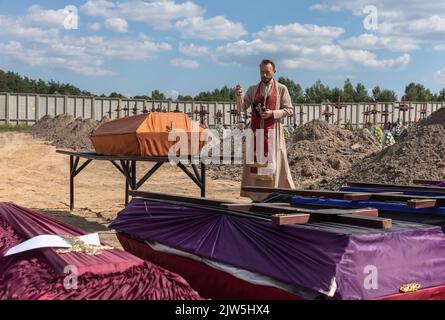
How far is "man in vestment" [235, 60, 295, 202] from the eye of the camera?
18.9 ft

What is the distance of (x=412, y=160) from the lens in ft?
33.9

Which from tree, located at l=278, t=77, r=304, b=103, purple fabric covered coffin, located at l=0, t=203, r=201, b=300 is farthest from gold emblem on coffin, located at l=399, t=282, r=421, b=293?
tree, located at l=278, t=77, r=304, b=103

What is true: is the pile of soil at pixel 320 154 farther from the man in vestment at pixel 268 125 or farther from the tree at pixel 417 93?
the tree at pixel 417 93

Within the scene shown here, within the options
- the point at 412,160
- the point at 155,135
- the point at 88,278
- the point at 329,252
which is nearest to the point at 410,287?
the point at 329,252

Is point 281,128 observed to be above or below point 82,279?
above

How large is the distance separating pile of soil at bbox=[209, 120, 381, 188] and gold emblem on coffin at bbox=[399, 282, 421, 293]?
8503 millimetres

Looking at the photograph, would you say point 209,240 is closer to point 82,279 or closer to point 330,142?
point 82,279

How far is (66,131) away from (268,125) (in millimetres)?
23705

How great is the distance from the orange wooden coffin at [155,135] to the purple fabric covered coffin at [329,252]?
3080 millimetres

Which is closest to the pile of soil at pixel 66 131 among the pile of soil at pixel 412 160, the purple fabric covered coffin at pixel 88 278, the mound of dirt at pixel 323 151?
the mound of dirt at pixel 323 151

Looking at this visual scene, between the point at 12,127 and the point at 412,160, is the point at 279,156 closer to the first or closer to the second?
the point at 412,160

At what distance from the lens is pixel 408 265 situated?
8.85 ft
